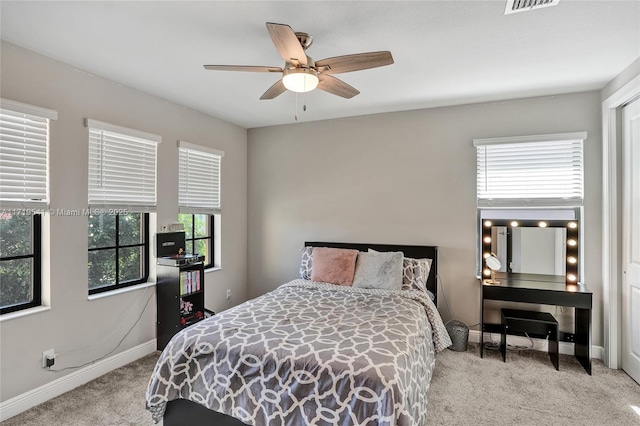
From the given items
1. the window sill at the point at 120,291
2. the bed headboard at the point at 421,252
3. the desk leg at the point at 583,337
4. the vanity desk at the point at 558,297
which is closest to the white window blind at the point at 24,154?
the window sill at the point at 120,291

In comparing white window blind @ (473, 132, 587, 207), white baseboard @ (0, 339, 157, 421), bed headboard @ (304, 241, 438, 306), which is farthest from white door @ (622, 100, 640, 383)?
white baseboard @ (0, 339, 157, 421)

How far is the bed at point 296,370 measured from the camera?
1688 mm

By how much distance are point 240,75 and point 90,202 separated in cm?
166

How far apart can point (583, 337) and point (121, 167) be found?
4.53m

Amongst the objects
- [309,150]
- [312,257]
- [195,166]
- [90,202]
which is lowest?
[312,257]

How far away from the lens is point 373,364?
1756 millimetres

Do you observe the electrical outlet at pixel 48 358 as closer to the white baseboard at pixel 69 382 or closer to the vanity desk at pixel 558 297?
the white baseboard at pixel 69 382

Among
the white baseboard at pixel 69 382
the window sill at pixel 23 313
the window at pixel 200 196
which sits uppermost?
the window at pixel 200 196

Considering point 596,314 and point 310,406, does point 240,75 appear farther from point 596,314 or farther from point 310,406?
point 596,314

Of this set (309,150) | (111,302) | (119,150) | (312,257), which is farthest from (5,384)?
(309,150)

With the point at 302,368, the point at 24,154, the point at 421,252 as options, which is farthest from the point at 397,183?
the point at 24,154

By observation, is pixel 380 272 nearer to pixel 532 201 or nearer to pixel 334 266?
pixel 334 266

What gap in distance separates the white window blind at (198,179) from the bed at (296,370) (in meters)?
1.68

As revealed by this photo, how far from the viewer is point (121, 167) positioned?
2.99 metres
